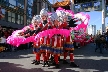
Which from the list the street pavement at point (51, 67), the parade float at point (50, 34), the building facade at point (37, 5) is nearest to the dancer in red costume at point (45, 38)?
the parade float at point (50, 34)

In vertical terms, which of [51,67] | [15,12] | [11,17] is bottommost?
[51,67]

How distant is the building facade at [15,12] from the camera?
22572 millimetres

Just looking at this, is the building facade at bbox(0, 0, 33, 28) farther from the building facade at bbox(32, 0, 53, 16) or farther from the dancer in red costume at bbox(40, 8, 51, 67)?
the dancer in red costume at bbox(40, 8, 51, 67)

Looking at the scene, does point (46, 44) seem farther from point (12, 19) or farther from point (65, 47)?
point (12, 19)

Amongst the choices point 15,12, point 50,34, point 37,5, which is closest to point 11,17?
point 15,12

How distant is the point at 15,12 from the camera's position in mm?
26094

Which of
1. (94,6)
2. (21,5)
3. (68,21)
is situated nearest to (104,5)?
(94,6)

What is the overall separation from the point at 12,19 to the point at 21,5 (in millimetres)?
4117

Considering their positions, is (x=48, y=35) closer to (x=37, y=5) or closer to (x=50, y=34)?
(x=50, y=34)

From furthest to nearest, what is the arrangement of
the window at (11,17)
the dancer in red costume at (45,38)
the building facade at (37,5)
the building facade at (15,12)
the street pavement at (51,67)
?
the building facade at (37,5), the window at (11,17), the building facade at (15,12), the dancer in red costume at (45,38), the street pavement at (51,67)

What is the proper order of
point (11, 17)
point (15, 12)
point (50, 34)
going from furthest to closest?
1. point (15, 12)
2. point (11, 17)
3. point (50, 34)

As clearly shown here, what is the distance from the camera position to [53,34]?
616 centimetres

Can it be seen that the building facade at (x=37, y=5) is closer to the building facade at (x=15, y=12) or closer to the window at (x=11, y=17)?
the building facade at (x=15, y=12)

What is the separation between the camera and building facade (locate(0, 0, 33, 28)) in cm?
2257
